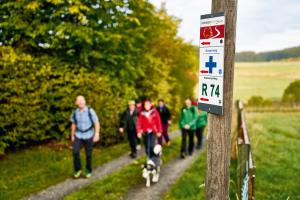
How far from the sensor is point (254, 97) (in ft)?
128

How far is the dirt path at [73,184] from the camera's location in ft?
26.0

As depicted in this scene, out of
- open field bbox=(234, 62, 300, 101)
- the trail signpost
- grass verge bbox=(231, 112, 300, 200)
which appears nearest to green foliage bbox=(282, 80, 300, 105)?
open field bbox=(234, 62, 300, 101)

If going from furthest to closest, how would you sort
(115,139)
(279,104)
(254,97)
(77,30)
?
1. (254,97)
2. (279,104)
3. (115,139)
4. (77,30)

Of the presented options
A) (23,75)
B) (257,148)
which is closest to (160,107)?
(257,148)

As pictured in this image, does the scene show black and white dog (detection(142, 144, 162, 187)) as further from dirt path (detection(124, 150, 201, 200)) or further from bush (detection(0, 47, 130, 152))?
bush (detection(0, 47, 130, 152))

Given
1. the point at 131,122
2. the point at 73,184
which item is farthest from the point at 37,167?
the point at 131,122

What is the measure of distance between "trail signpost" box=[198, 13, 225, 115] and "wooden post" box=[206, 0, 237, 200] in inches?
2.4

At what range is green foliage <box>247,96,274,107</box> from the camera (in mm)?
36094

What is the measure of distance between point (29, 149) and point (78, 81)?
311 centimetres

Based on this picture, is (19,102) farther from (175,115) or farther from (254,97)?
(254,97)

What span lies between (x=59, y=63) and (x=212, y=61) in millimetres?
9955

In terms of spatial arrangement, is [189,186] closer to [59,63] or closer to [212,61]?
[212,61]

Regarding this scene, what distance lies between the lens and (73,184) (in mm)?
8703

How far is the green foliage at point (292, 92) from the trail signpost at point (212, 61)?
34.9m
